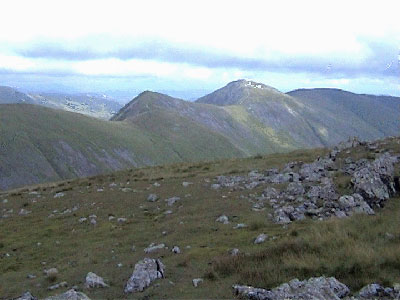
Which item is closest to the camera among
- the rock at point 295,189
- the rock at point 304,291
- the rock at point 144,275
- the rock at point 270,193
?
the rock at point 304,291

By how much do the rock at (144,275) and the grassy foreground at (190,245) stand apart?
0.94 feet

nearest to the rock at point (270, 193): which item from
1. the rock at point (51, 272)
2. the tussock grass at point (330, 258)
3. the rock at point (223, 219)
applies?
the rock at point (223, 219)

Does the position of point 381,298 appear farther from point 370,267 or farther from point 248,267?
point 248,267

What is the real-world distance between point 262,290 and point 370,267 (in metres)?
3.81

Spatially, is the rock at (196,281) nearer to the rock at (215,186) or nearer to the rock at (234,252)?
the rock at (234,252)

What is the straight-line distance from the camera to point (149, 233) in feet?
73.1

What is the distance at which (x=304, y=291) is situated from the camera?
413 inches

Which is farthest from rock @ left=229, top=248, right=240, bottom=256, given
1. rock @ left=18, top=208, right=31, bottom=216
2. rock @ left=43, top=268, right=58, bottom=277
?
rock @ left=18, top=208, right=31, bottom=216

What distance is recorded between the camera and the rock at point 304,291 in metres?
10.4

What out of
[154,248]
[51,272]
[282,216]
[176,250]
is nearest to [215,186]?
[282,216]

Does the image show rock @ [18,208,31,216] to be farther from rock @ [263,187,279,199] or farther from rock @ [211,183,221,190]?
rock @ [263,187,279,199]

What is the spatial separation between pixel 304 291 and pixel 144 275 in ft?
18.9

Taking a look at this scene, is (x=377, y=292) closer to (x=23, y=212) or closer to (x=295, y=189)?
(x=295, y=189)

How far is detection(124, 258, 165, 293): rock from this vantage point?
13.3 metres
